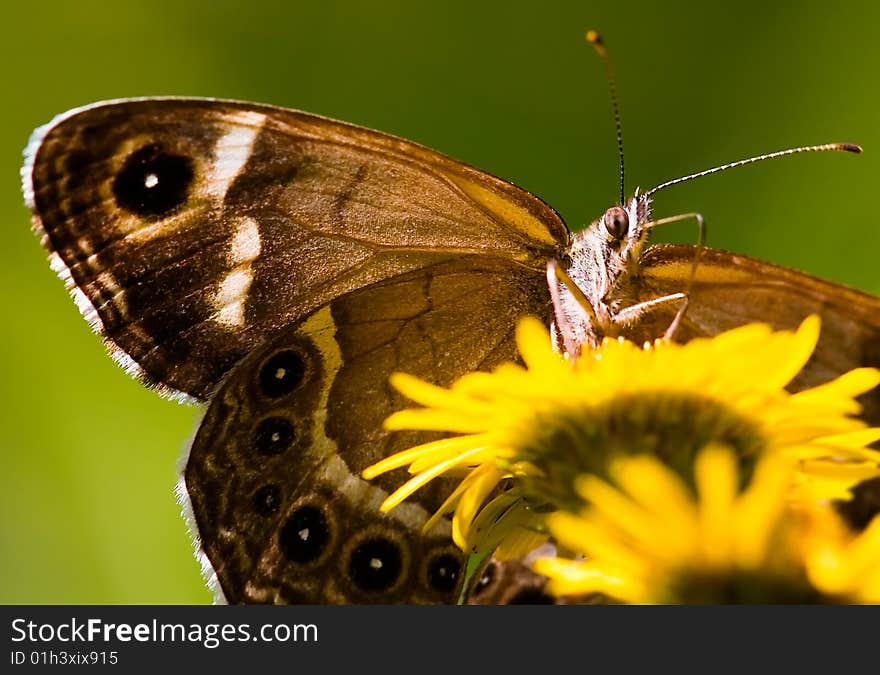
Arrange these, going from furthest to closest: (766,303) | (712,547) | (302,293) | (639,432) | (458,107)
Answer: (458,107)
(302,293)
(766,303)
(639,432)
(712,547)

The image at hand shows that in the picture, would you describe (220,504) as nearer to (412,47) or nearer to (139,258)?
(139,258)

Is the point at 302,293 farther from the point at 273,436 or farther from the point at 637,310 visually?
the point at 637,310

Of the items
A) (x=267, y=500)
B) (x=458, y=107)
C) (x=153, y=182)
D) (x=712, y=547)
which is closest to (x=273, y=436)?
(x=267, y=500)

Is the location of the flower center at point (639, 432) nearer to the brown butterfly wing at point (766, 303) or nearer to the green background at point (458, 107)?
the brown butterfly wing at point (766, 303)

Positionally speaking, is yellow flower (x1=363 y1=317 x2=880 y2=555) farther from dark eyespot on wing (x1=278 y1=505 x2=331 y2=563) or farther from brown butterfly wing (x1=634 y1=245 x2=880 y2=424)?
dark eyespot on wing (x1=278 y1=505 x2=331 y2=563)

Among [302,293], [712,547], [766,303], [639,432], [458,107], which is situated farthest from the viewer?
[458,107]

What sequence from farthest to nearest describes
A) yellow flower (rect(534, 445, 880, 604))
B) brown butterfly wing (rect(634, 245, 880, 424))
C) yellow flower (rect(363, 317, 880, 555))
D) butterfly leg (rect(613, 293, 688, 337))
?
butterfly leg (rect(613, 293, 688, 337)), brown butterfly wing (rect(634, 245, 880, 424)), yellow flower (rect(363, 317, 880, 555)), yellow flower (rect(534, 445, 880, 604))

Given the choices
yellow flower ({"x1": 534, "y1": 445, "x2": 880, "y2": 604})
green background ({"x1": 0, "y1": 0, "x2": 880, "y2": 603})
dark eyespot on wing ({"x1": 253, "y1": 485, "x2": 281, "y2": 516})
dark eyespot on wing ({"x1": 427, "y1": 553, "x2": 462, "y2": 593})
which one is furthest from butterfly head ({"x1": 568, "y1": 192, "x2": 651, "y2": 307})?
green background ({"x1": 0, "y1": 0, "x2": 880, "y2": 603})
